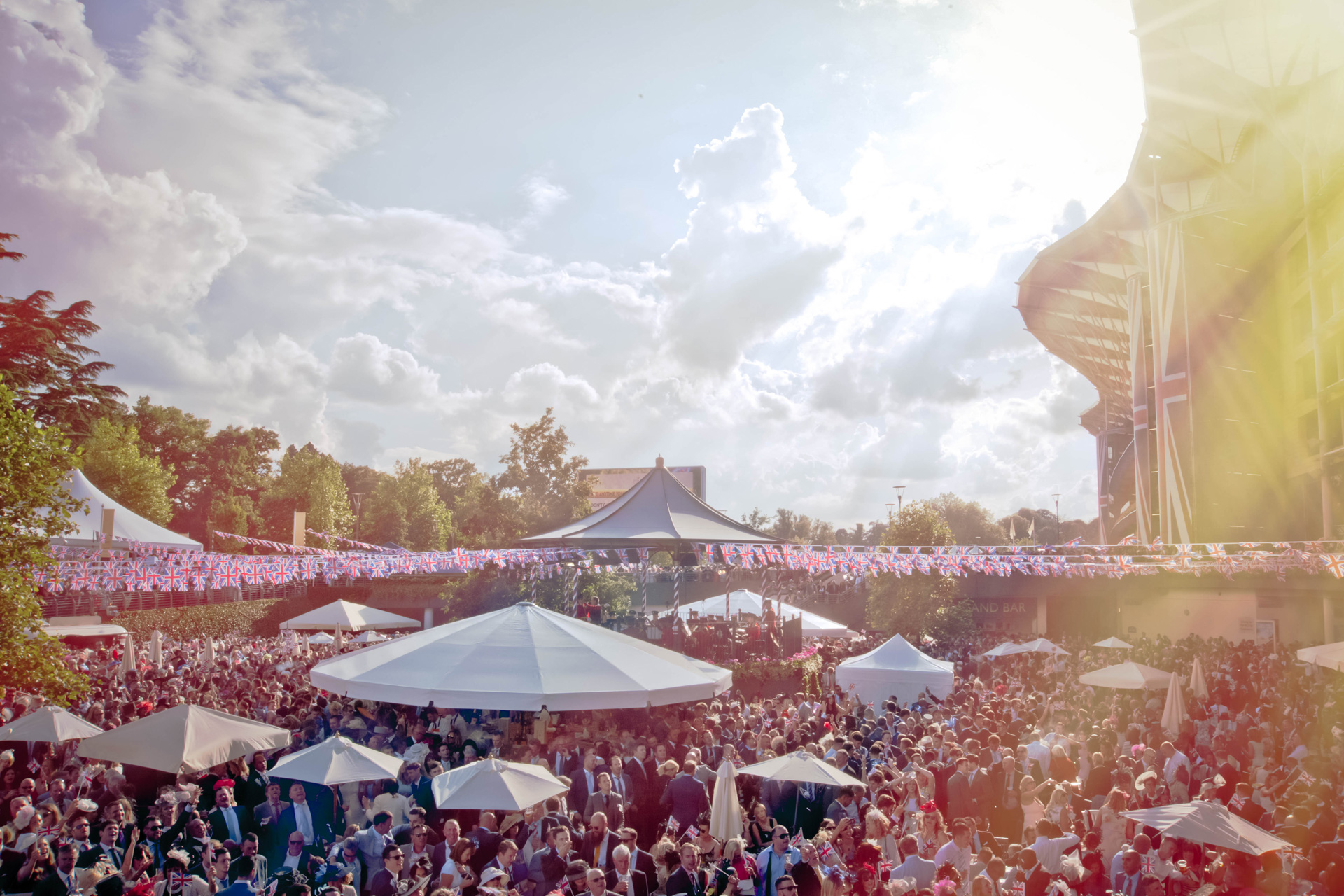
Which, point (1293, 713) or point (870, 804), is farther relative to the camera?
point (1293, 713)

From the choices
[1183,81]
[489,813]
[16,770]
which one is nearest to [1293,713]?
[489,813]

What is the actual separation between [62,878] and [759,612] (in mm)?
20016

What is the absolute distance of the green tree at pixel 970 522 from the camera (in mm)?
86062

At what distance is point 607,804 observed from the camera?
827cm

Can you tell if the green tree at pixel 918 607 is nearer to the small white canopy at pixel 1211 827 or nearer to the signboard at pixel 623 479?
the small white canopy at pixel 1211 827

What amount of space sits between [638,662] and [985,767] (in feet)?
16.4

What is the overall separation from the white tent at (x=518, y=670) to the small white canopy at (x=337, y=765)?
2.61 m

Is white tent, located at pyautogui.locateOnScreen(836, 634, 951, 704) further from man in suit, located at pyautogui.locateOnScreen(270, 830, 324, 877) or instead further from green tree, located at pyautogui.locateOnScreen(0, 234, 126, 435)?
green tree, located at pyautogui.locateOnScreen(0, 234, 126, 435)

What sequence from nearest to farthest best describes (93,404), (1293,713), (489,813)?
(489,813) → (1293,713) → (93,404)

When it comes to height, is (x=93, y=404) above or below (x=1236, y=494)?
above

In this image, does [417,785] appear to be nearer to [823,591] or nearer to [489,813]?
[489,813]

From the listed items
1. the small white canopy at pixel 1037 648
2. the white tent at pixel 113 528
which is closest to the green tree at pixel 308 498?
the white tent at pixel 113 528

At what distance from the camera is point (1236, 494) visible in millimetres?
31141

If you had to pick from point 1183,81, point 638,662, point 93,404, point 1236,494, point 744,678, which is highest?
point 1183,81
